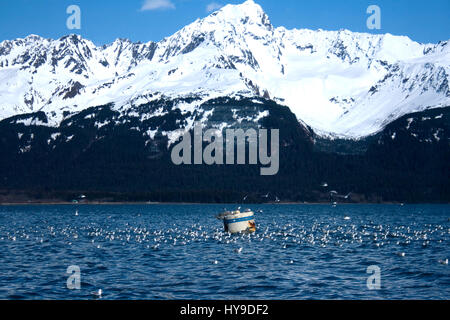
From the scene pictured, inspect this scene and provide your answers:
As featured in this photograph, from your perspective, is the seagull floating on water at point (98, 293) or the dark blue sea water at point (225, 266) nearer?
the seagull floating on water at point (98, 293)

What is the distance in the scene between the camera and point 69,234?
128 m

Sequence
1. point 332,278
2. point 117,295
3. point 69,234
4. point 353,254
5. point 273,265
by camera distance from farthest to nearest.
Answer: point 69,234 → point 353,254 → point 273,265 → point 332,278 → point 117,295

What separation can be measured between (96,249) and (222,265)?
2586 centimetres

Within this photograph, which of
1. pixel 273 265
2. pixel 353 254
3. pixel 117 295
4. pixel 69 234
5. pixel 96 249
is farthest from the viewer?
pixel 69 234

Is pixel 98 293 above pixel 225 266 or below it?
above

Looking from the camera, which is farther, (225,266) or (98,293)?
(225,266)

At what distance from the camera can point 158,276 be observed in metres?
69.0

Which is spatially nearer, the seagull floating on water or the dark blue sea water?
the seagull floating on water
